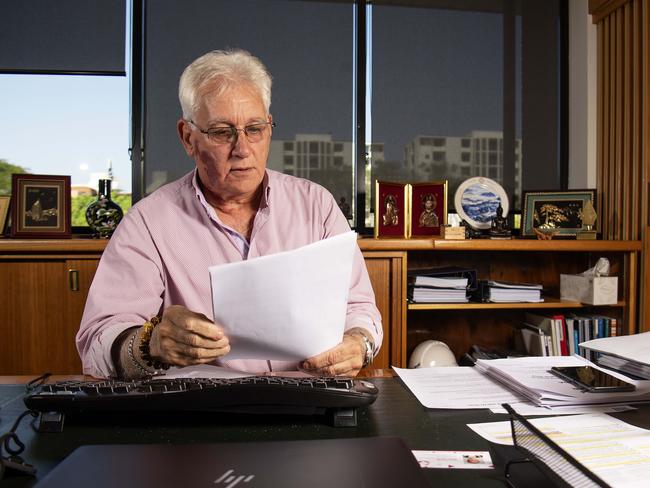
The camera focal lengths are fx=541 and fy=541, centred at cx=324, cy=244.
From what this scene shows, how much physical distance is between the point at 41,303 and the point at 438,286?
1.77 m

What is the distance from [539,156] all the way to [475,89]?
0.56 m

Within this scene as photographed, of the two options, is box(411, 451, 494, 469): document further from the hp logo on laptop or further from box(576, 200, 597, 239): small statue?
box(576, 200, 597, 239): small statue

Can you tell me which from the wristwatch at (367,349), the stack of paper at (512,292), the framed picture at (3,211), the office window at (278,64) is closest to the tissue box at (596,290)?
the stack of paper at (512,292)

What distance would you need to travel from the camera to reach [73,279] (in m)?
2.32

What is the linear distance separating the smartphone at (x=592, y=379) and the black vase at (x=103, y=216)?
7.05ft

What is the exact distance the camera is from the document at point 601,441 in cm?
64

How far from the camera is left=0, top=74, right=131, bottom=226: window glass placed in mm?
2852

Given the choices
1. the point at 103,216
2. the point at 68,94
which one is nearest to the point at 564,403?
the point at 103,216

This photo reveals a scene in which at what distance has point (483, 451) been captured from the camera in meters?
0.72

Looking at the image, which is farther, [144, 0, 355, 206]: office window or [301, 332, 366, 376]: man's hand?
[144, 0, 355, 206]: office window

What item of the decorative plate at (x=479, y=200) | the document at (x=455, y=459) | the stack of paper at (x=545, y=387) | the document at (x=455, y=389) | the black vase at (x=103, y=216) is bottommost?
the document at (x=455, y=459)

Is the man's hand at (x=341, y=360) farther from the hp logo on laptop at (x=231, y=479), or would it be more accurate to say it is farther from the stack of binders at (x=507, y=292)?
the stack of binders at (x=507, y=292)

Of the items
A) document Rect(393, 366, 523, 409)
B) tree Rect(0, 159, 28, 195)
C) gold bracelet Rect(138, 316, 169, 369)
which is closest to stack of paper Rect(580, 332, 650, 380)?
document Rect(393, 366, 523, 409)

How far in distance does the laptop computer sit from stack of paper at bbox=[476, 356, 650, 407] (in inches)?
15.4
